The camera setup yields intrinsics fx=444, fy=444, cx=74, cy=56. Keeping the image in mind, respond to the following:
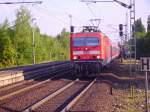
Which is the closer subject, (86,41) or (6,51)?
(86,41)

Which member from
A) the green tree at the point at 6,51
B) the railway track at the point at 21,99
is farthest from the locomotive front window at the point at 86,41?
the green tree at the point at 6,51

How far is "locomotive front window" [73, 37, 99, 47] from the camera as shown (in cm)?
3131

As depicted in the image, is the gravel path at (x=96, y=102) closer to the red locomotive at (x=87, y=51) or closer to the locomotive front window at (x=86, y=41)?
the red locomotive at (x=87, y=51)

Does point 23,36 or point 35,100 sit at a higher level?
point 23,36

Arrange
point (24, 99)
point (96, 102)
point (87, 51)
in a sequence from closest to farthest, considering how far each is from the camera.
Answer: point (96, 102) < point (24, 99) < point (87, 51)

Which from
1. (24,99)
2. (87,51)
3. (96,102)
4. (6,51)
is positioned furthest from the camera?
(6,51)

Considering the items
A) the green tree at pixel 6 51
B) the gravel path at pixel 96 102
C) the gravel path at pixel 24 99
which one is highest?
the green tree at pixel 6 51

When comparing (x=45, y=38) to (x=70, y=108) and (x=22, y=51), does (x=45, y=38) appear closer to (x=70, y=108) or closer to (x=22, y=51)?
(x=22, y=51)

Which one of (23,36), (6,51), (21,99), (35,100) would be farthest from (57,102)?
(23,36)

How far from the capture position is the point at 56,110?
1554 cm

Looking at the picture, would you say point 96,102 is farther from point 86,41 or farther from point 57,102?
point 86,41

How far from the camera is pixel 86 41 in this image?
3139 cm

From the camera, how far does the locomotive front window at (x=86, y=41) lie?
3131 cm

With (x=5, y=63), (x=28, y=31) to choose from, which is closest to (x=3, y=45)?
(x=5, y=63)
